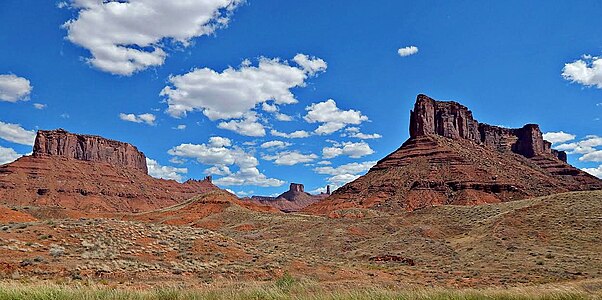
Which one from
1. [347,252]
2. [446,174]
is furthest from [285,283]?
[446,174]

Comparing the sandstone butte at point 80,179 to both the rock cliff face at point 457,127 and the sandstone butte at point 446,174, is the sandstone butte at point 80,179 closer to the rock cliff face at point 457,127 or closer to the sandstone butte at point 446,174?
the sandstone butte at point 446,174

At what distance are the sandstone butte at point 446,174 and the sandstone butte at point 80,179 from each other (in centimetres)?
7300

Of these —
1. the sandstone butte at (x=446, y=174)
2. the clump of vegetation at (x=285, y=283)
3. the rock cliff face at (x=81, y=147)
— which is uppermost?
the rock cliff face at (x=81, y=147)

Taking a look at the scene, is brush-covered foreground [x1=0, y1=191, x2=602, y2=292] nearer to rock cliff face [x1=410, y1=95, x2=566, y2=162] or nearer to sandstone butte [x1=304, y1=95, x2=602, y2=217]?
sandstone butte [x1=304, y1=95, x2=602, y2=217]

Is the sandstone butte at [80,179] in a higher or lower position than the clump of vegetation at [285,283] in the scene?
higher

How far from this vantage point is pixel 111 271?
1909 centimetres

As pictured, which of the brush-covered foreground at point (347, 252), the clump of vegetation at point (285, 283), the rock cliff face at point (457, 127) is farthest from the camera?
the rock cliff face at point (457, 127)

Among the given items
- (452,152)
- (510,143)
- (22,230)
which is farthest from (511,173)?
(22,230)

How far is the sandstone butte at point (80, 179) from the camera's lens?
132875 mm

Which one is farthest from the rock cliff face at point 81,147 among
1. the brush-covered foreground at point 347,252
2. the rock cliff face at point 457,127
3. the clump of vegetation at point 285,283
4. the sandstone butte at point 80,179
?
the clump of vegetation at point 285,283

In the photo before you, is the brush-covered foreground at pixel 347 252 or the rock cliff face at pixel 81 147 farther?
the rock cliff face at pixel 81 147

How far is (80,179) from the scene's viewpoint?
150 metres

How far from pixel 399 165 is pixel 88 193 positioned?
324 feet

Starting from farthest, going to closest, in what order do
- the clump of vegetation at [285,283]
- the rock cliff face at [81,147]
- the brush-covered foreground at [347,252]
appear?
the rock cliff face at [81,147] → the brush-covered foreground at [347,252] → the clump of vegetation at [285,283]
